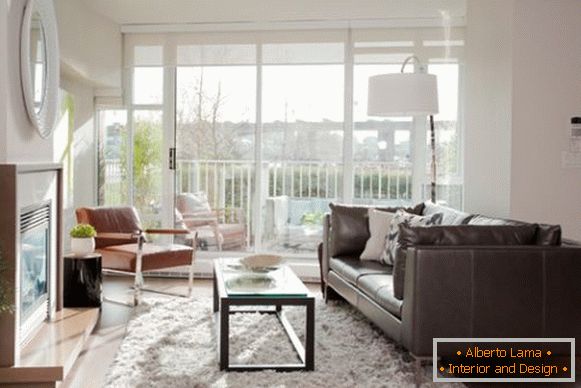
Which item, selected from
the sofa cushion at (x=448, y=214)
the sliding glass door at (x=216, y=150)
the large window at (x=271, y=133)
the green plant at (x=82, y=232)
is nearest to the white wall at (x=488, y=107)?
the sofa cushion at (x=448, y=214)

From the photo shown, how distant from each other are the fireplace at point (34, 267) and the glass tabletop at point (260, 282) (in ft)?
3.45

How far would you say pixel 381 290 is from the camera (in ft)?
12.8

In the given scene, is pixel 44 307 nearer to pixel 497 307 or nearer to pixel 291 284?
pixel 291 284

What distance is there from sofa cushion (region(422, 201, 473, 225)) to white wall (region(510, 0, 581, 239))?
1.68 feet

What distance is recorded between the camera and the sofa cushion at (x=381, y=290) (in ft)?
11.8

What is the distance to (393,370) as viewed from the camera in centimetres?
356

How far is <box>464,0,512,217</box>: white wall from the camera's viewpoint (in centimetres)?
495

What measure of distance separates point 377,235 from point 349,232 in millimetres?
296

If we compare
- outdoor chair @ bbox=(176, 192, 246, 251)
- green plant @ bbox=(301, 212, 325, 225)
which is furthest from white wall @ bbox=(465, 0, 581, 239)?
outdoor chair @ bbox=(176, 192, 246, 251)

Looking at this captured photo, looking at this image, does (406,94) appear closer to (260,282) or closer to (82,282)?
(260,282)

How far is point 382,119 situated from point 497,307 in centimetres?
370

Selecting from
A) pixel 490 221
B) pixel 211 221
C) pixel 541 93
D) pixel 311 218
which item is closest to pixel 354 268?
pixel 490 221

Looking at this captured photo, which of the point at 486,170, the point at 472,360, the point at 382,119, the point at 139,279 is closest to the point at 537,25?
the point at 486,170

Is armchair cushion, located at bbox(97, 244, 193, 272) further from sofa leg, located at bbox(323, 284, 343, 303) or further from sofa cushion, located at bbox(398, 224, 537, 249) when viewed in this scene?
sofa cushion, located at bbox(398, 224, 537, 249)
